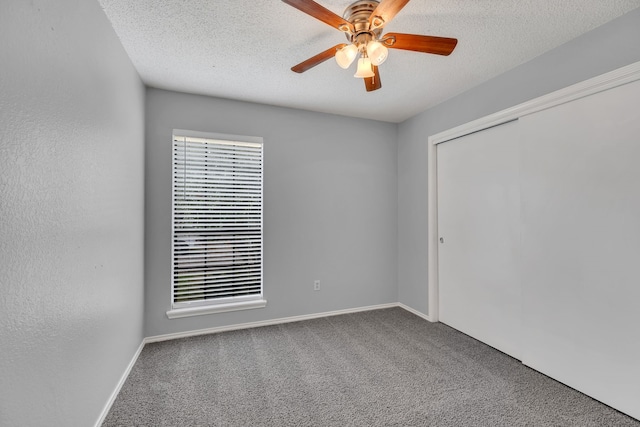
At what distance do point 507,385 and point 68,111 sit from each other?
3174 millimetres

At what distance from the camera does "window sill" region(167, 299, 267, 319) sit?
2877 mm

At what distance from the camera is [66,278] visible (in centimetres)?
131

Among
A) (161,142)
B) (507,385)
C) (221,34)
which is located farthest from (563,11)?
(161,142)

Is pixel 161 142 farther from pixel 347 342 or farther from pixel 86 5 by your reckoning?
pixel 347 342

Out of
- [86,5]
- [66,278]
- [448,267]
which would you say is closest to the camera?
[66,278]

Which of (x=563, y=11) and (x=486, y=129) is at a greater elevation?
(x=563, y=11)

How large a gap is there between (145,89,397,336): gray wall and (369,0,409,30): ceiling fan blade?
1.93 metres

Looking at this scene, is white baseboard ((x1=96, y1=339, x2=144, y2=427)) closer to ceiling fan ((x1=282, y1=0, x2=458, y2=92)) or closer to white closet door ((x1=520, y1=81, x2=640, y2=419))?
ceiling fan ((x1=282, y1=0, x2=458, y2=92))

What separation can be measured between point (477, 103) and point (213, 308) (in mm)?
3372

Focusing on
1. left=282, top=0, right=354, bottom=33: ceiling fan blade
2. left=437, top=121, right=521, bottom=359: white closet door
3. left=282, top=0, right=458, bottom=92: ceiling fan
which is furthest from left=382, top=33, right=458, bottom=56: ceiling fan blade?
left=437, top=121, right=521, bottom=359: white closet door

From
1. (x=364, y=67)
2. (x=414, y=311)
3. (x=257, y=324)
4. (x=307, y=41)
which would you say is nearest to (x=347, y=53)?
(x=364, y=67)

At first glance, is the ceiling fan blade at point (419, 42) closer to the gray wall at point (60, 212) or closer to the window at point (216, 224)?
the gray wall at point (60, 212)

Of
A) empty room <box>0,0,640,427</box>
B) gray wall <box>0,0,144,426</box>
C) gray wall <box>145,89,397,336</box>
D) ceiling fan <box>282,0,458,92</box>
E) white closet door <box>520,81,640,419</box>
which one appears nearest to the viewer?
gray wall <box>0,0,144,426</box>

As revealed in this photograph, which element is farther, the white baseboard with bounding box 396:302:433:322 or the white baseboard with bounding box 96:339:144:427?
the white baseboard with bounding box 396:302:433:322
